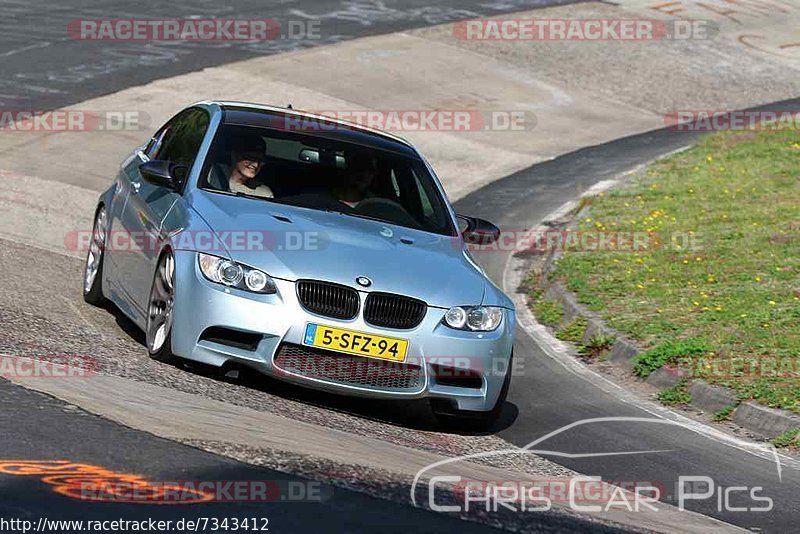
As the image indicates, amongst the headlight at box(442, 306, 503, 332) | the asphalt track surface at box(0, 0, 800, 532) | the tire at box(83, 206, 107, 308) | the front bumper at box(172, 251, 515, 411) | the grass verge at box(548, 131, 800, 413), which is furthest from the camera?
the grass verge at box(548, 131, 800, 413)

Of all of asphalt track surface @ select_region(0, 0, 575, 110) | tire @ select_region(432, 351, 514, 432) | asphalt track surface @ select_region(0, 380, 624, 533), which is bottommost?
asphalt track surface @ select_region(0, 0, 575, 110)

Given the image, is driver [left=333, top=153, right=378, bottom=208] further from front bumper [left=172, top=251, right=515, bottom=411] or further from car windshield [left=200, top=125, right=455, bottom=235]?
front bumper [left=172, top=251, right=515, bottom=411]

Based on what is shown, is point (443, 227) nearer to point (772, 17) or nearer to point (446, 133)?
point (446, 133)

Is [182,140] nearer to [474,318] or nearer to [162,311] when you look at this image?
[162,311]

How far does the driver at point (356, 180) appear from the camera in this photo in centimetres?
931

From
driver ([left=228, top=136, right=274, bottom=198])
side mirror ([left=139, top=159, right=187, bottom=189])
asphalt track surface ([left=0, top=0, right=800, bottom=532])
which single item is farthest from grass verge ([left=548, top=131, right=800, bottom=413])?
side mirror ([left=139, top=159, right=187, bottom=189])

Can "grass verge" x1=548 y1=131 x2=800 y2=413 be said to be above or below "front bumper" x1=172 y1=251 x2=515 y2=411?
below

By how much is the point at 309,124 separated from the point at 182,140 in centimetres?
90

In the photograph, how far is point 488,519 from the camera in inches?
235

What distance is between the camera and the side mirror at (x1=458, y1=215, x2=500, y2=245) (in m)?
9.62

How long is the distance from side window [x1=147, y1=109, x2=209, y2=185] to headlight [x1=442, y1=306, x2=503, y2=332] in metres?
2.14

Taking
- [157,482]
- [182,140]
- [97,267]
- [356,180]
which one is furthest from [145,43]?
[157,482]

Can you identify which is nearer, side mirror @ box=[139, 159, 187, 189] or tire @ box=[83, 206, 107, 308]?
side mirror @ box=[139, 159, 187, 189]

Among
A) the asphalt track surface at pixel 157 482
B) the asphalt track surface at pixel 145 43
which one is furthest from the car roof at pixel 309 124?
the asphalt track surface at pixel 145 43
